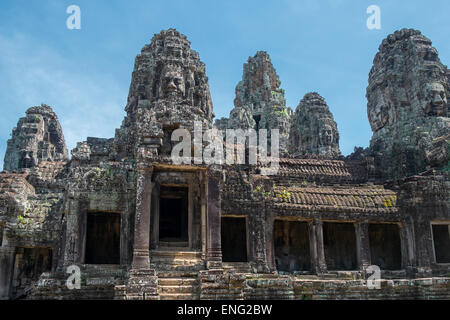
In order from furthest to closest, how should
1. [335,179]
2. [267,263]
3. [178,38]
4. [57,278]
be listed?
[335,179]
[178,38]
[267,263]
[57,278]

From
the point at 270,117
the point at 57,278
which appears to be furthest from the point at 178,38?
the point at 270,117

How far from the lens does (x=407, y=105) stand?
25.0 meters

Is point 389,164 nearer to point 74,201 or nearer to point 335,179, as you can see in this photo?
point 335,179

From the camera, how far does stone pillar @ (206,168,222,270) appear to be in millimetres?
14933

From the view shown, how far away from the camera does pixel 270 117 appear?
47.8 metres

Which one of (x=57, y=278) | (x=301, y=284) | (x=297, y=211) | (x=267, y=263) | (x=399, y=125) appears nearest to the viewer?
(x=57, y=278)

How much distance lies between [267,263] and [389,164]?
9.94 meters

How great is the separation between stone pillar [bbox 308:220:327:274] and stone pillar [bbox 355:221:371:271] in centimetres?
141

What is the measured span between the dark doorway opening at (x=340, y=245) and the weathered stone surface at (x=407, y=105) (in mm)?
4489

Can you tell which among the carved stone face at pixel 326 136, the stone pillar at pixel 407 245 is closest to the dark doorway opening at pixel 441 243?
the stone pillar at pixel 407 245

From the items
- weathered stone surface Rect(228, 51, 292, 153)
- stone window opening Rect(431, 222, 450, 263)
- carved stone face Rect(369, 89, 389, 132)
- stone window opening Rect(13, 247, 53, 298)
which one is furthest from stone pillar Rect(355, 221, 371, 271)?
weathered stone surface Rect(228, 51, 292, 153)

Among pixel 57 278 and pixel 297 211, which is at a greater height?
pixel 297 211

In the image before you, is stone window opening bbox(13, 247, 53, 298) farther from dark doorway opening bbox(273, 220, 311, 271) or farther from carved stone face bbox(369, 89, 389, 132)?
carved stone face bbox(369, 89, 389, 132)

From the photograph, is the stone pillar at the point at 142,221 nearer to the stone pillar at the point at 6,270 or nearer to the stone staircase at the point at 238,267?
the stone staircase at the point at 238,267
